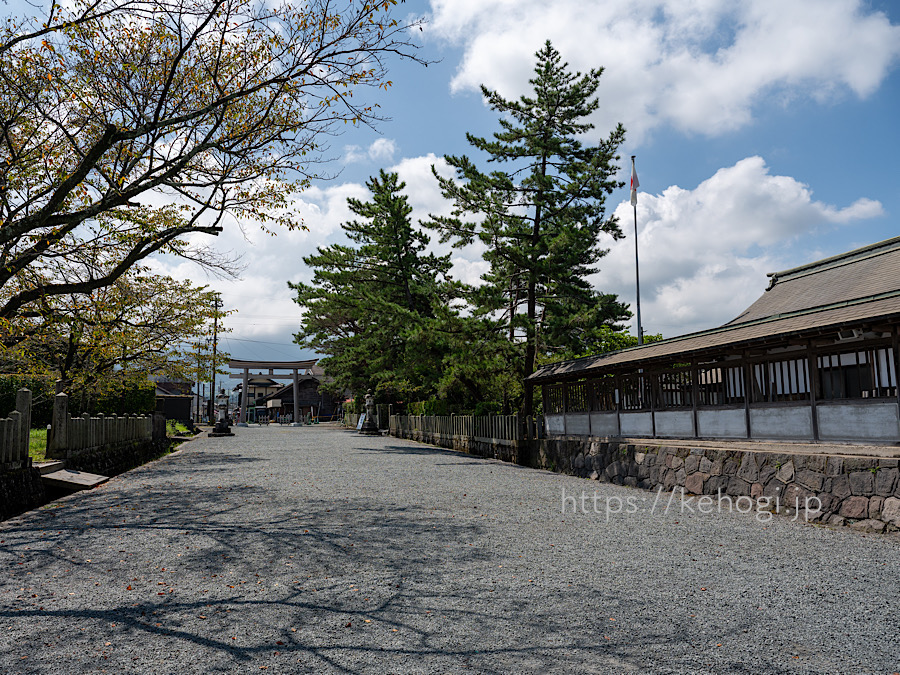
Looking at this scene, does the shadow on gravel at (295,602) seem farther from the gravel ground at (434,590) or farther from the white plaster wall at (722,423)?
the white plaster wall at (722,423)

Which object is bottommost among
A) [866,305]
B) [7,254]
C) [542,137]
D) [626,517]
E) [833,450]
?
[626,517]

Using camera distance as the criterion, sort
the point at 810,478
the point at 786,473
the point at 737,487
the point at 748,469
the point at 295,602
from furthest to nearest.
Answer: the point at 737,487, the point at 748,469, the point at 786,473, the point at 810,478, the point at 295,602

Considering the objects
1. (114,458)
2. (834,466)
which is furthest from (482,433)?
(834,466)

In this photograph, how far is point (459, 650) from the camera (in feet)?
13.0

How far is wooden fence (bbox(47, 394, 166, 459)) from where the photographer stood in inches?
465

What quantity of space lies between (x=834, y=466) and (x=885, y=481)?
2.41 ft

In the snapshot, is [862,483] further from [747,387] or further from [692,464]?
[692,464]

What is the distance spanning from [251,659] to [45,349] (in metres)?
17.1

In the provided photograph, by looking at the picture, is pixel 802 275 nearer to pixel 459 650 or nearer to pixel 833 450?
pixel 833 450

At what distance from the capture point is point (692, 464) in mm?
11273

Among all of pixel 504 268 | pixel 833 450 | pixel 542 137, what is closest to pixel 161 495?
pixel 833 450

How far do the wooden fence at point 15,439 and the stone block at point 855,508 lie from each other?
11.8m

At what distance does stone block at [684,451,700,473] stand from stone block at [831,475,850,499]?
2.88 m

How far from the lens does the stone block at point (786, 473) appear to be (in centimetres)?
905
